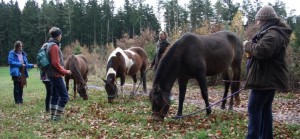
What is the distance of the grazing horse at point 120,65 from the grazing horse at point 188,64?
344cm

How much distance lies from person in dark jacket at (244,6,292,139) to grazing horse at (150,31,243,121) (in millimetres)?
2673

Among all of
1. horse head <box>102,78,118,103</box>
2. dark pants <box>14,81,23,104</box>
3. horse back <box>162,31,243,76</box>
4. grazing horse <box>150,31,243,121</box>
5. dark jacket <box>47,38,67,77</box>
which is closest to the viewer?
grazing horse <box>150,31,243,121</box>

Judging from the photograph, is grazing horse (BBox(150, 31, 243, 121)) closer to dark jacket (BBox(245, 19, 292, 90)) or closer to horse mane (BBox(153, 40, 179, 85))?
horse mane (BBox(153, 40, 179, 85))

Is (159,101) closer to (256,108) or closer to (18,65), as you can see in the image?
(256,108)

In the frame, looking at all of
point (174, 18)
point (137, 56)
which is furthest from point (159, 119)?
point (174, 18)

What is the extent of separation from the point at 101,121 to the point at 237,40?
4603 millimetres

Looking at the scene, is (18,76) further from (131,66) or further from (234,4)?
(234,4)

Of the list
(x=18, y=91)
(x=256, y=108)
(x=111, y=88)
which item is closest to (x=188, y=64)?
(x=256, y=108)

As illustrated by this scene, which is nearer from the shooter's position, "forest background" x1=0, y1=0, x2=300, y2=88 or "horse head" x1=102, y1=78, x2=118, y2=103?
"horse head" x1=102, y1=78, x2=118, y2=103

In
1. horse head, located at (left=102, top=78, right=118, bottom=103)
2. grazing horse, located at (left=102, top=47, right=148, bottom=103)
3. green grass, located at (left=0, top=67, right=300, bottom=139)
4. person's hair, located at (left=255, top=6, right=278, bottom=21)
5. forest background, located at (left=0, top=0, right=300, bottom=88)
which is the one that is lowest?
green grass, located at (left=0, top=67, right=300, bottom=139)

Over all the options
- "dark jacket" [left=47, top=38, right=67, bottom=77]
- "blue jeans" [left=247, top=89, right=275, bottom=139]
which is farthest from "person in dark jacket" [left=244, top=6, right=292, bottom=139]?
"dark jacket" [left=47, top=38, right=67, bottom=77]

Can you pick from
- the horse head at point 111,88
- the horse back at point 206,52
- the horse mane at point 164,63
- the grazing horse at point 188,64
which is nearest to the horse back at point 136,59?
the horse head at point 111,88

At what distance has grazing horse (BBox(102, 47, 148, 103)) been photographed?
1092cm

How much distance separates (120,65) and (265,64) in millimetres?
7655
